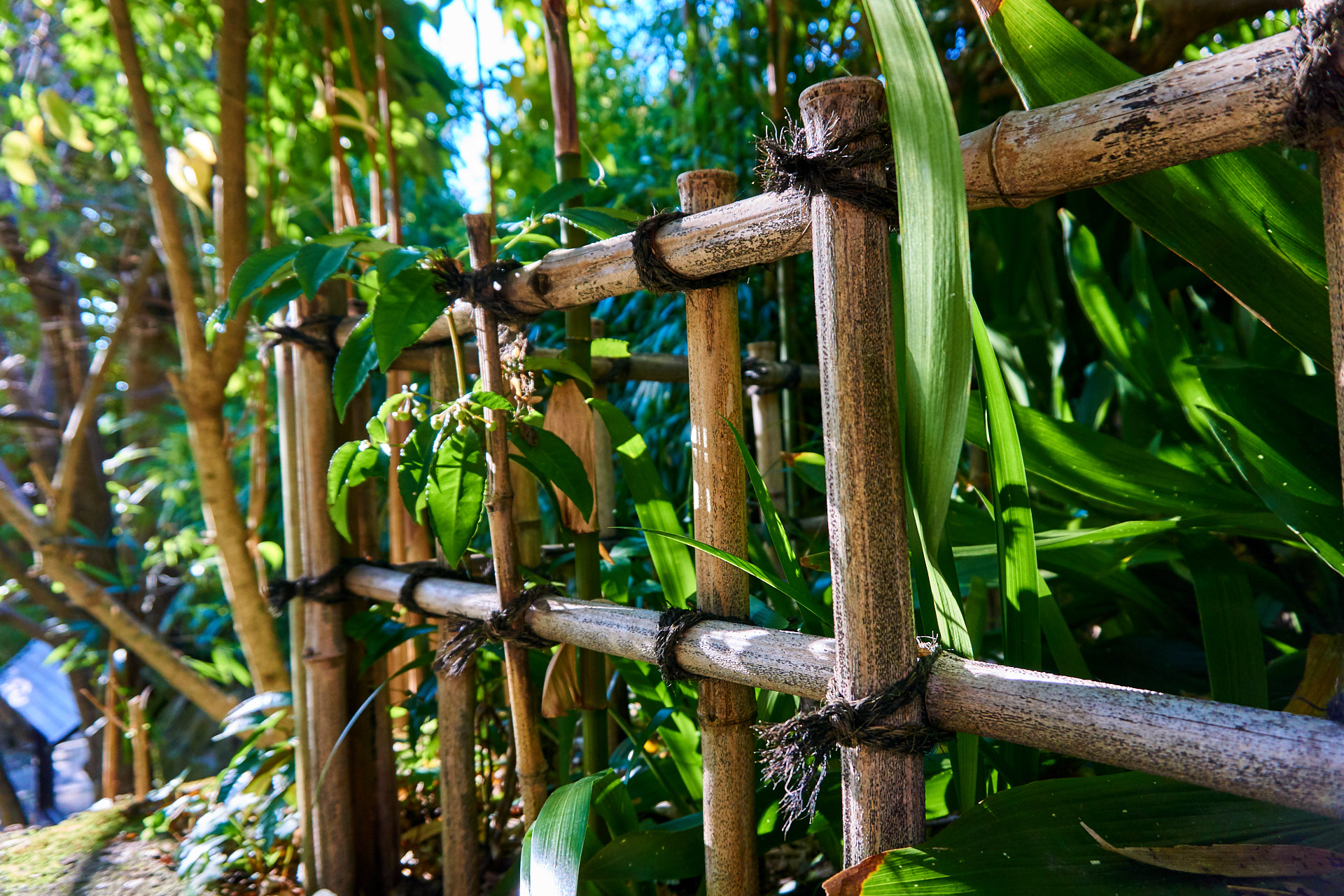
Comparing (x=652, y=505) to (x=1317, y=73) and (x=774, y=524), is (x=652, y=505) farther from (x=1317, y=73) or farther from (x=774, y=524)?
(x=1317, y=73)

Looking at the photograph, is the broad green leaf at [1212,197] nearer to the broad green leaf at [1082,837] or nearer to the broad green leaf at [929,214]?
the broad green leaf at [929,214]

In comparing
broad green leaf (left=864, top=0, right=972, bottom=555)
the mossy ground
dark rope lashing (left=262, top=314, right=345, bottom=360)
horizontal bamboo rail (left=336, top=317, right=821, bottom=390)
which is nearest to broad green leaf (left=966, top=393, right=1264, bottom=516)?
horizontal bamboo rail (left=336, top=317, right=821, bottom=390)

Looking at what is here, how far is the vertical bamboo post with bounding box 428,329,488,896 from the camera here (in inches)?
37.0

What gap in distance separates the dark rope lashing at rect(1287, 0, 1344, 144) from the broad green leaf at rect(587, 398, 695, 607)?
51cm

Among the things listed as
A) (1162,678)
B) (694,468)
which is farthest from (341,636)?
(1162,678)

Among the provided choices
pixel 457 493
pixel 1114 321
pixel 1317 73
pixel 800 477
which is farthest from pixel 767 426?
pixel 1317 73

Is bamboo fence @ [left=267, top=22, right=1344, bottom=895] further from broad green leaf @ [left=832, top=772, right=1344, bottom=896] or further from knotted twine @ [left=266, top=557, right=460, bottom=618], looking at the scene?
knotted twine @ [left=266, top=557, right=460, bottom=618]

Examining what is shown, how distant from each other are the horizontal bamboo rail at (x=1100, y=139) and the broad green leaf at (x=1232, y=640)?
1.37 ft

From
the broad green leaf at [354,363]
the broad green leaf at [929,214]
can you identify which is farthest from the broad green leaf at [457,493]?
the broad green leaf at [929,214]

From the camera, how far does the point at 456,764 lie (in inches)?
37.7

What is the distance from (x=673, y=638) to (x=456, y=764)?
45 cm

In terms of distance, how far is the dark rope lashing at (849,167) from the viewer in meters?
0.49

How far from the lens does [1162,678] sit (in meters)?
0.84

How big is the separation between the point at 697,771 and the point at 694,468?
0.36 m
